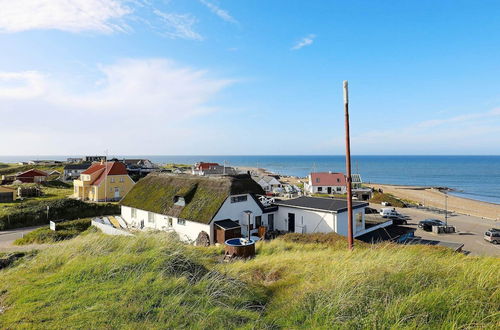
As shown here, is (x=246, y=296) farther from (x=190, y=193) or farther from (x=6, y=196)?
(x=6, y=196)

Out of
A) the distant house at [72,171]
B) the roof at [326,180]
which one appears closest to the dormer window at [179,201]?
the roof at [326,180]

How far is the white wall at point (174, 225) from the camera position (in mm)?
23875

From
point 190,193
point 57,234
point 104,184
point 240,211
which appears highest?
point 190,193

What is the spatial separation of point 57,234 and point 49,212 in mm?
11281

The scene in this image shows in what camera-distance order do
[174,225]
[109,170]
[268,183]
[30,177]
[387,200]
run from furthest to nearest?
[268,183]
[30,177]
[387,200]
[109,170]
[174,225]

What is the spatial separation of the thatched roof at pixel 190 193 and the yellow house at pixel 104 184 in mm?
16560

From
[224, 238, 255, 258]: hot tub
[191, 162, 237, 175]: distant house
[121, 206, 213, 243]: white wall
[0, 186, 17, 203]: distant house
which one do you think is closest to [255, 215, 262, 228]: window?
[121, 206, 213, 243]: white wall

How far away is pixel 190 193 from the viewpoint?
87.7ft

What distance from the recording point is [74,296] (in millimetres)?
6430

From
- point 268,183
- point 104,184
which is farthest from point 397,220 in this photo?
point 104,184

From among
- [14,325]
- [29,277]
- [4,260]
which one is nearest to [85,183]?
[4,260]

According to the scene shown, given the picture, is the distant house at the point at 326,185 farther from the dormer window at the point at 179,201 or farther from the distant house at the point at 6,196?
the distant house at the point at 6,196

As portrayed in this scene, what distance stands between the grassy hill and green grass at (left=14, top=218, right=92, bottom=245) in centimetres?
1890

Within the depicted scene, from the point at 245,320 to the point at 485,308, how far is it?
438 centimetres
